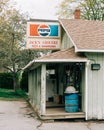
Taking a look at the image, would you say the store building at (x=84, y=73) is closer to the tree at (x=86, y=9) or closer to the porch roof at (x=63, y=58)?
the porch roof at (x=63, y=58)

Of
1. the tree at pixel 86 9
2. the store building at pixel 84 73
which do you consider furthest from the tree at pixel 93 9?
the store building at pixel 84 73

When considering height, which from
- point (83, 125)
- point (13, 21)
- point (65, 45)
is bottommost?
point (83, 125)

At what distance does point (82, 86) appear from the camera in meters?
15.8

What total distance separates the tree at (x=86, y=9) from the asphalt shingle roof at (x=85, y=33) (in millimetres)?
28978

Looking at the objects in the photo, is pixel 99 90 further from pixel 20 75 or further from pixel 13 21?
pixel 20 75

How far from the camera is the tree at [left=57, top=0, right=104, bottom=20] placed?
48.8 m

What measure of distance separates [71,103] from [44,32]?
621cm

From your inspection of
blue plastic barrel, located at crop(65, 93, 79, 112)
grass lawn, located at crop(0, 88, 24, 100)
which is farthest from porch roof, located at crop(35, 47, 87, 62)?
grass lawn, located at crop(0, 88, 24, 100)

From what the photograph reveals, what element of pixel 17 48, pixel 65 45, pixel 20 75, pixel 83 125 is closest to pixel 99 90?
pixel 83 125

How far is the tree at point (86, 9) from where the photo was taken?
48812 mm

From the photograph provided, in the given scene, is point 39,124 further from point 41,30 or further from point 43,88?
point 41,30

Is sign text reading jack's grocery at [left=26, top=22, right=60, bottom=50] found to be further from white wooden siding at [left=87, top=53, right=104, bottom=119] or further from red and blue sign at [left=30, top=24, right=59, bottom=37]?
white wooden siding at [left=87, top=53, right=104, bottom=119]

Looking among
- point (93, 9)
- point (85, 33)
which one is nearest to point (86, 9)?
point (93, 9)

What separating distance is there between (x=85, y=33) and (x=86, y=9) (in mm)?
32505
